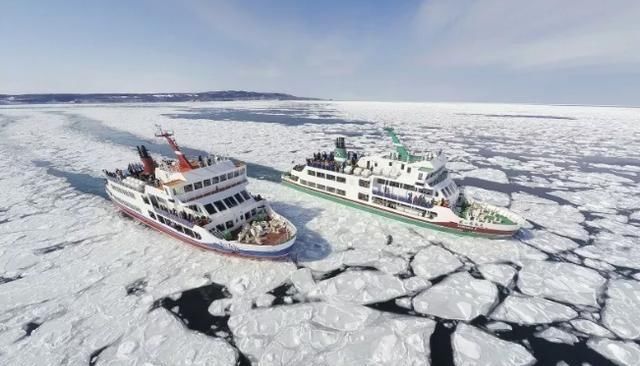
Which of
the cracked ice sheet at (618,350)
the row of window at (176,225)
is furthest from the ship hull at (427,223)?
Result: the row of window at (176,225)

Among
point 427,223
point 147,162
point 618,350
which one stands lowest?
point 618,350

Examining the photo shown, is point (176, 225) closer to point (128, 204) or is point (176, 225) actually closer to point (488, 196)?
point (128, 204)

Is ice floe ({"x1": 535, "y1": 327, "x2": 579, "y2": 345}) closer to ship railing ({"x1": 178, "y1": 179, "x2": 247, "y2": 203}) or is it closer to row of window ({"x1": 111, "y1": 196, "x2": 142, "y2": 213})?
ship railing ({"x1": 178, "y1": 179, "x2": 247, "y2": 203})

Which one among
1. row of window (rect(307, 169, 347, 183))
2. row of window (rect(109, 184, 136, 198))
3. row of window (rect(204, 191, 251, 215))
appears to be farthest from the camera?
row of window (rect(307, 169, 347, 183))

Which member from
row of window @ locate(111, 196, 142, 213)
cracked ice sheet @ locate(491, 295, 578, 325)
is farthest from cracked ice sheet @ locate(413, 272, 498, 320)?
row of window @ locate(111, 196, 142, 213)

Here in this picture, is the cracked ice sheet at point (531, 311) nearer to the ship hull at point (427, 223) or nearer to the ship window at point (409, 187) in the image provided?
the ship hull at point (427, 223)

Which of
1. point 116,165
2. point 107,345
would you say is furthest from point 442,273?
point 116,165

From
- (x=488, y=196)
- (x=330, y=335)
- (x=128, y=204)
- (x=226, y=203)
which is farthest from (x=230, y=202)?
(x=488, y=196)
